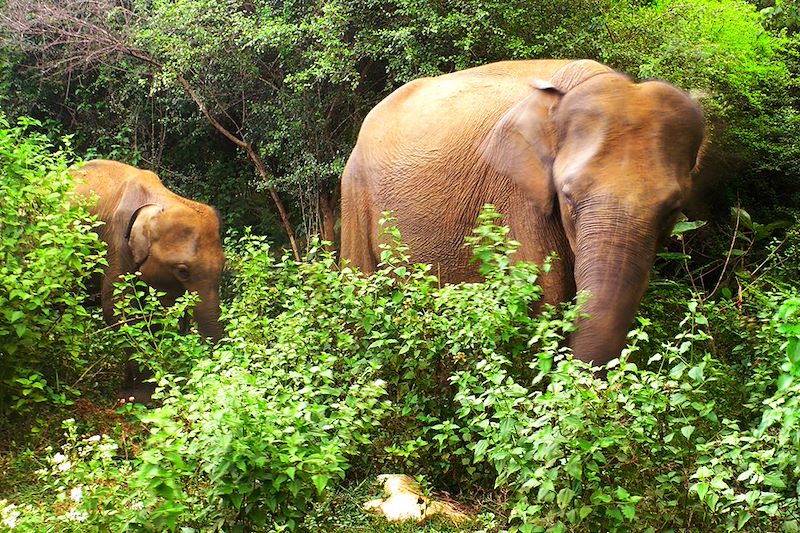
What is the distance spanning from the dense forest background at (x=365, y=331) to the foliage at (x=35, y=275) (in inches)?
1.0

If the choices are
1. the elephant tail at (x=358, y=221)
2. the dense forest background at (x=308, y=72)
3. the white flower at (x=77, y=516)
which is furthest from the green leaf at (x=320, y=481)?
the elephant tail at (x=358, y=221)

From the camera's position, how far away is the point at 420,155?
7.39m

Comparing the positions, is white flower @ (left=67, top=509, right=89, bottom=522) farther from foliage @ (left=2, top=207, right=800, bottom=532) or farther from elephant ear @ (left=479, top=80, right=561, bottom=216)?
elephant ear @ (left=479, top=80, right=561, bottom=216)

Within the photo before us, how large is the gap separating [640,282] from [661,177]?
63cm

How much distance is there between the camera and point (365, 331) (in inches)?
223

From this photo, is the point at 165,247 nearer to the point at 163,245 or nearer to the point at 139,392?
the point at 163,245

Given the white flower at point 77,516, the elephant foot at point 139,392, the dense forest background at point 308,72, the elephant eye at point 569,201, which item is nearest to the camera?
the white flower at point 77,516

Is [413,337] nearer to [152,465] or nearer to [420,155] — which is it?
[152,465]

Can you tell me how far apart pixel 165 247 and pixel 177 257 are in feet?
0.53

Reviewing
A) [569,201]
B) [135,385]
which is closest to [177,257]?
A: [135,385]

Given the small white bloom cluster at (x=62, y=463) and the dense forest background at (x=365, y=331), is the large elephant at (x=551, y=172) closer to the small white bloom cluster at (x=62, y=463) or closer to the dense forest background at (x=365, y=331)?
the dense forest background at (x=365, y=331)

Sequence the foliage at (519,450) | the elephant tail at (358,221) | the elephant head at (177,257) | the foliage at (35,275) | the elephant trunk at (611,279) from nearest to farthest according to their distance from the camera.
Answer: the foliage at (519,450), the elephant trunk at (611,279), the foliage at (35,275), the elephant tail at (358,221), the elephant head at (177,257)

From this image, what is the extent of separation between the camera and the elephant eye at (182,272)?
377 inches

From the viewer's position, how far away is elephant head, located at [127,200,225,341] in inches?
376
